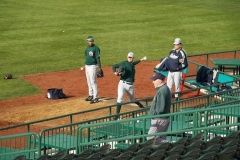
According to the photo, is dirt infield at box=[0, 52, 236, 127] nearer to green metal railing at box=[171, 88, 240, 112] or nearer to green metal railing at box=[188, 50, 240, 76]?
green metal railing at box=[188, 50, 240, 76]

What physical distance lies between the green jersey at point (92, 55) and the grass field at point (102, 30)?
3.72 metres

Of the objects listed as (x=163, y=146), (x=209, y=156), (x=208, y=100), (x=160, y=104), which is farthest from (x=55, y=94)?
(x=209, y=156)

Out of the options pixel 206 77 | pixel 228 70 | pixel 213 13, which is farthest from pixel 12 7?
pixel 206 77

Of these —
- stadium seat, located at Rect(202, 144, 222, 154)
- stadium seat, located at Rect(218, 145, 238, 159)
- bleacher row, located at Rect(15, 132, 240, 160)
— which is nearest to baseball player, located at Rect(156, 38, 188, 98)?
bleacher row, located at Rect(15, 132, 240, 160)

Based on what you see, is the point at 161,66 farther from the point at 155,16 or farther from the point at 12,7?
the point at 12,7

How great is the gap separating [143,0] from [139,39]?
11722 mm

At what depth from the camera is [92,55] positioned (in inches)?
876

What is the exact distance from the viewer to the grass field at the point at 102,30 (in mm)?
29984

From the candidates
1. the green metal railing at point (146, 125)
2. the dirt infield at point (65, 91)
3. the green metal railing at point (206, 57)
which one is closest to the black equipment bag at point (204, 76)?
the dirt infield at point (65, 91)

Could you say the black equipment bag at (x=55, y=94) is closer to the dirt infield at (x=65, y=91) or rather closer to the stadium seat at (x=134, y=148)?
the dirt infield at (x=65, y=91)

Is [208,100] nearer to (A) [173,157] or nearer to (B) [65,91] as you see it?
(A) [173,157]

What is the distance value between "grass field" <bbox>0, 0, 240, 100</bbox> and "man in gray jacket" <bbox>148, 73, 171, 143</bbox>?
11.4 m

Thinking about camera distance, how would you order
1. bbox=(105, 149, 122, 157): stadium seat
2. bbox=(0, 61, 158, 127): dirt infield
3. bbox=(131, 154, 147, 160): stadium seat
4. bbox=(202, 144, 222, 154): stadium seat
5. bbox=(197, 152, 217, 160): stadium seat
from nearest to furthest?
bbox=(197, 152, 217, 160): stadium seat < bbox=(202, 144, 222, 154): stadium seat < bbox=(131, 154, 147, 160): stadium seat < bbox=(105, 149, 122, 157): stadium seat < bbox=(0, 61, 158, 127): dirt infield

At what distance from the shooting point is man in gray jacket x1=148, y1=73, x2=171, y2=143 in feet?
45.2
